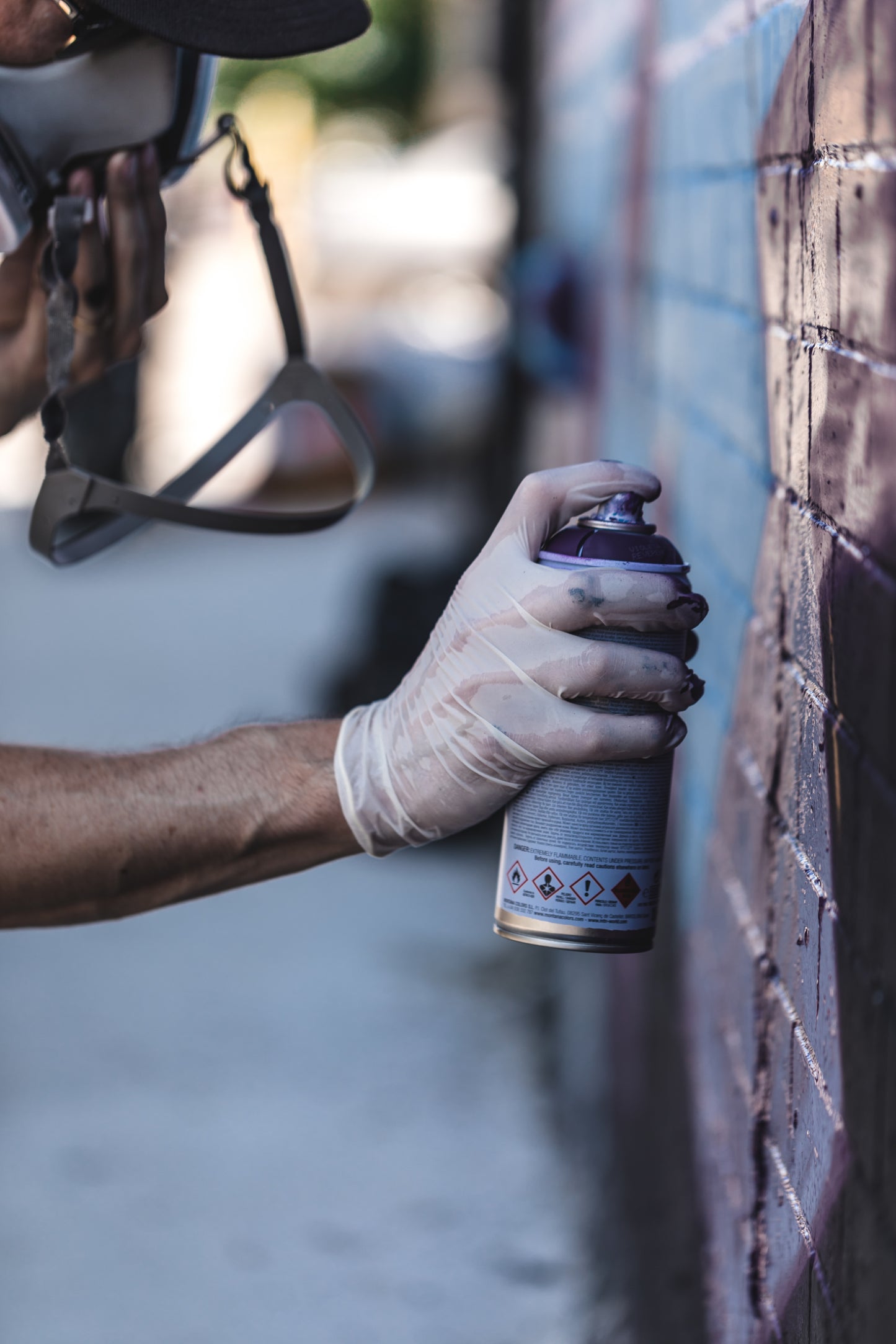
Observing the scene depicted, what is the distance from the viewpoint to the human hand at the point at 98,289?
2.57 m

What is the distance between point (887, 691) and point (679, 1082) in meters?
1.86

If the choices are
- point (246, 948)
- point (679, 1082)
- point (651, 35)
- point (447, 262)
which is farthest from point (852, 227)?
point (447, 262)

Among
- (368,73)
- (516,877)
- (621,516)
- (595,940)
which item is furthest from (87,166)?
(368,73)

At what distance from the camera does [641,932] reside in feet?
5.67

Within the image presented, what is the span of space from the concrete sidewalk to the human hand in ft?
2.82

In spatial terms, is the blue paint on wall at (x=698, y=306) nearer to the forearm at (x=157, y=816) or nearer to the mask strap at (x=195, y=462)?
the mask strap at (x=195, y=462)

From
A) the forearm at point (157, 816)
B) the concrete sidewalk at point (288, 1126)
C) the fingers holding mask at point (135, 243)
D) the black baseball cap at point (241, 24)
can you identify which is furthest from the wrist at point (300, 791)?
the concrete sidewalk at point (288, 1126)

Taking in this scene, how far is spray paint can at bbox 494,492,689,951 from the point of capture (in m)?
1.69

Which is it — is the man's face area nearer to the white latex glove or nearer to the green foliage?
the white latex glove

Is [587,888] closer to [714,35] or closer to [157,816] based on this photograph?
[157,816]

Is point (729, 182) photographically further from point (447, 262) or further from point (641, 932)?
point (447, 262)

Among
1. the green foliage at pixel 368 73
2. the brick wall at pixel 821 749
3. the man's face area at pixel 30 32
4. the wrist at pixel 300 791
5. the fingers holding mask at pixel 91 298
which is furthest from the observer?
the green foliage at pixel 368 73

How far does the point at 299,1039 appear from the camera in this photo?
4453 millimetres

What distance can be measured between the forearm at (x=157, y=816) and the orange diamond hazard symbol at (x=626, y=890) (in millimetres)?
418
